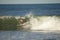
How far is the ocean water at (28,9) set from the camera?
2.25 m

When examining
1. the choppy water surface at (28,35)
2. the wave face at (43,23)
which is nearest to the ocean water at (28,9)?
the wave face at (43,23)

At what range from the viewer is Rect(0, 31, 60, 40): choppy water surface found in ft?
7.12

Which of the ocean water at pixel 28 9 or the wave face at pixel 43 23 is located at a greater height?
the ocean water at pixel 28 9

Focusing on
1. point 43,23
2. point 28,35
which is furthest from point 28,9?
point 28,35

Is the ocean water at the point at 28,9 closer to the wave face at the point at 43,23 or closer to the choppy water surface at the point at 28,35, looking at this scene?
the wave face at the point at 43,23

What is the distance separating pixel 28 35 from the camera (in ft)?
7.23

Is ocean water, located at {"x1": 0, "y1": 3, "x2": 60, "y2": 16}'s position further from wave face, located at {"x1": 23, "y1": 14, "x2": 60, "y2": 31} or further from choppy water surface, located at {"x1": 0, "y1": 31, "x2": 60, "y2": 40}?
choppy water surface, located at {"x1": 0, "y1": 31, "x2": 60, "y2": 40}

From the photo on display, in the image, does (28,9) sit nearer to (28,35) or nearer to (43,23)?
(43,23)

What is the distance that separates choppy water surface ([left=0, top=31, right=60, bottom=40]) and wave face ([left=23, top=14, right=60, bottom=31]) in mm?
113

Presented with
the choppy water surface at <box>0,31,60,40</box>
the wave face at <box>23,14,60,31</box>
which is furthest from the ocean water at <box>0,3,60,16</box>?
the choppy water surface at <box>0,31,60,40</box>

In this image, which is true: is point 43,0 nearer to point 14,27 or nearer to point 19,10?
point 19,10

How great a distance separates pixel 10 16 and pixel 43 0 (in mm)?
716

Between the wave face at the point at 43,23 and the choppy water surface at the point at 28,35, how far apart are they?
11 centimetres

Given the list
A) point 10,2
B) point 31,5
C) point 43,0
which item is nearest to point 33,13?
point 31,5
